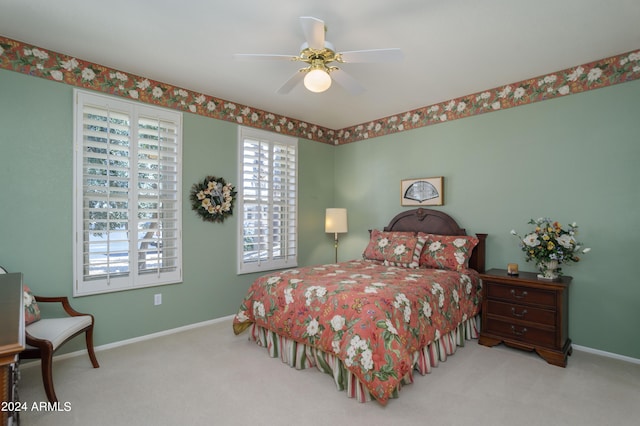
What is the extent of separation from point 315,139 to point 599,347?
4.25 m

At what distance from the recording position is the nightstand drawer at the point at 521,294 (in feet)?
9.50

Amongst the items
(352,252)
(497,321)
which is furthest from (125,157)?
(497,321)

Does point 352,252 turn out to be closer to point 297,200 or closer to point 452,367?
point 297,200

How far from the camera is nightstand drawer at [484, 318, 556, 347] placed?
113 inches

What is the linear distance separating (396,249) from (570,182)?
6.14 feet

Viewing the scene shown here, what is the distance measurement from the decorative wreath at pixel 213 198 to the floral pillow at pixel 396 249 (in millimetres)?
1904

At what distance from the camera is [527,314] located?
3.01 metres

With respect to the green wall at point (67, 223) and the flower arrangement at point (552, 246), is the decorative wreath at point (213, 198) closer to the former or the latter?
the green wall at point (67, 223)

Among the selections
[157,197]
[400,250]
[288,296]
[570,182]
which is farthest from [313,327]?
[570,182]

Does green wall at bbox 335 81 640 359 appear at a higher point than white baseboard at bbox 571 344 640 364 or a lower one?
higher

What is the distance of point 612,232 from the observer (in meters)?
3.01

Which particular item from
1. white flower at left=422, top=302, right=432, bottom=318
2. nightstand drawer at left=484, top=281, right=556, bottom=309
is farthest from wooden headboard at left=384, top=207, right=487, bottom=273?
white flower at left=422, top=302, right=432, bottom=318

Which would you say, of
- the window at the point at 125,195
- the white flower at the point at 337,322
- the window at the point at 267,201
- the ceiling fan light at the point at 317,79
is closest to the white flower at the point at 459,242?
the white flower at the point at 337,322

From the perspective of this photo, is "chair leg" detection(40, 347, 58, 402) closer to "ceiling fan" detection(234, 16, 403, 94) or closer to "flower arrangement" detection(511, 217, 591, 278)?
"ceiling fan" detection(234, 16, 403, 94)
